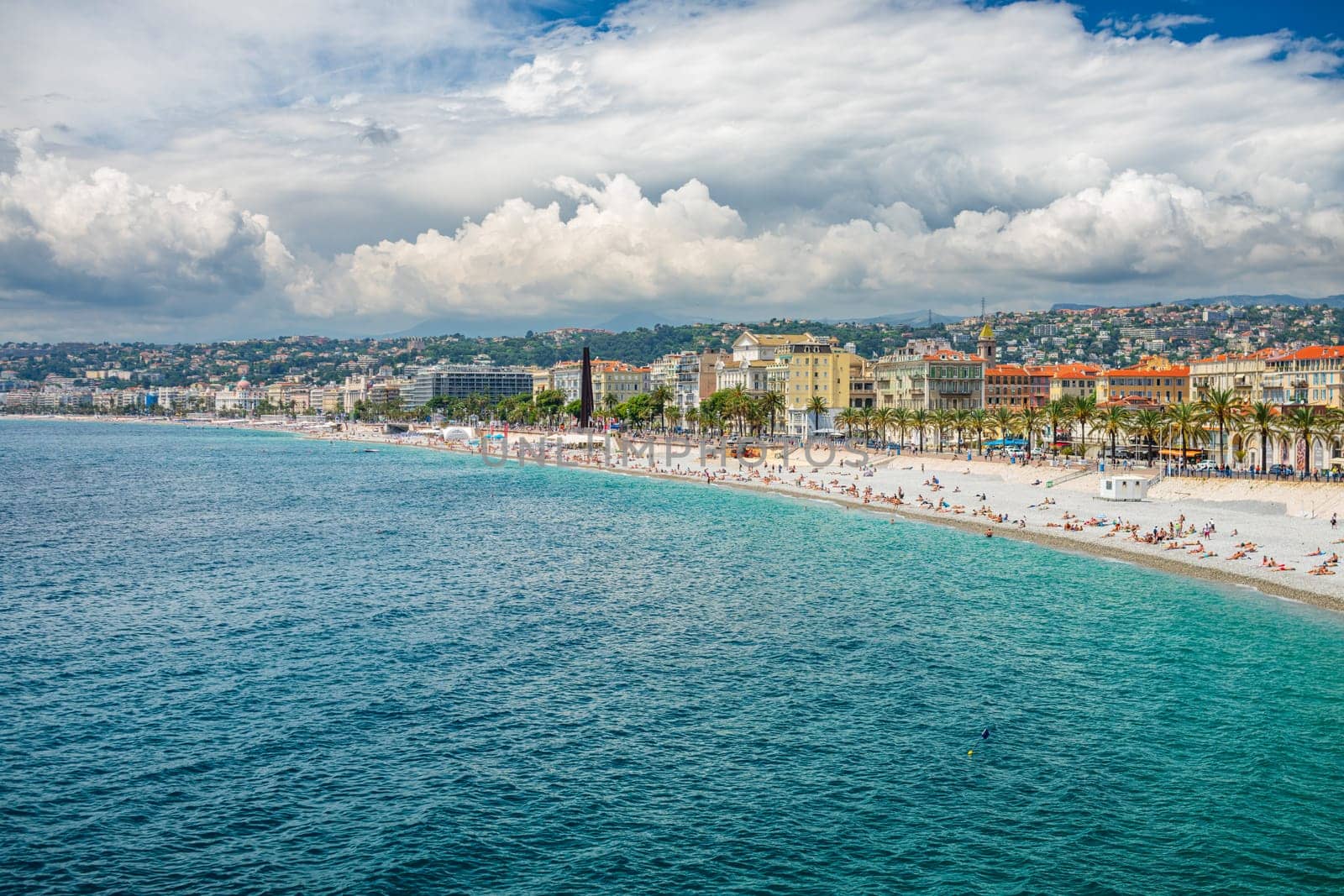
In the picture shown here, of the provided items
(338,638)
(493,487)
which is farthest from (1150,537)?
(493,487)

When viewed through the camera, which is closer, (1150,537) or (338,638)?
(338,638)

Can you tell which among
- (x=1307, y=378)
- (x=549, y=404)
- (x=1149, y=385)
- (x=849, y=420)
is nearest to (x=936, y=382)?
(x=849, y=420)

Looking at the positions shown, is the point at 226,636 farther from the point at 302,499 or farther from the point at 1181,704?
the point at 302,499

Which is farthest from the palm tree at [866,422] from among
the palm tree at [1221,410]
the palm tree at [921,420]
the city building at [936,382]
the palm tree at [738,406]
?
the palm tree at [1221,410]

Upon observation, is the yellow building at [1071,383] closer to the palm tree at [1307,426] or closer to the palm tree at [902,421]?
the palm tree at [902,421]

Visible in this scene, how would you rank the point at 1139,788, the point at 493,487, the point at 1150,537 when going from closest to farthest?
the point at 1139,788 → the point at 1150,537 → the point at 493,487

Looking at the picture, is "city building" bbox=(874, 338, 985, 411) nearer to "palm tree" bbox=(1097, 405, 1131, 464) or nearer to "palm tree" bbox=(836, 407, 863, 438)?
"palm tree" bbox=(836, 407, 863, 438)
